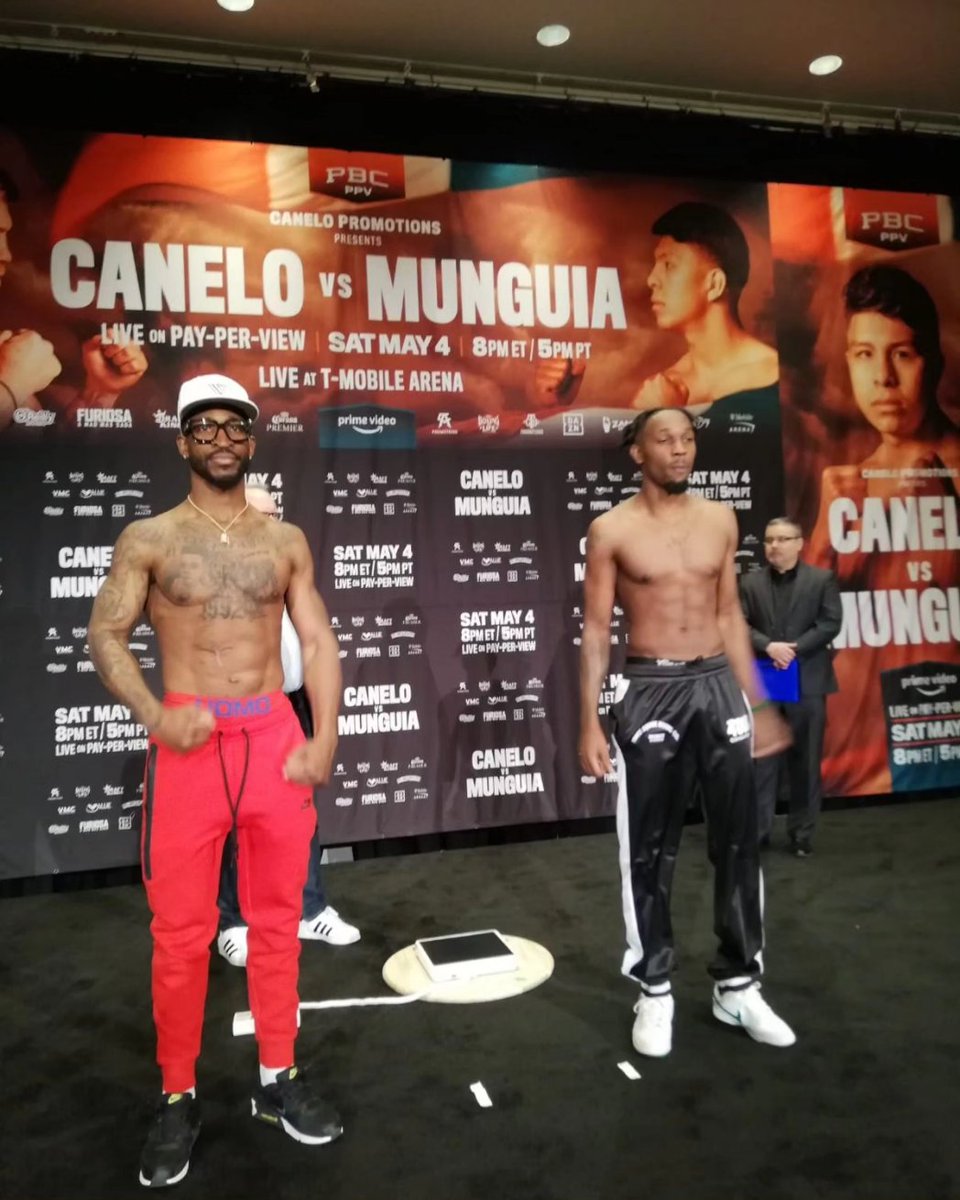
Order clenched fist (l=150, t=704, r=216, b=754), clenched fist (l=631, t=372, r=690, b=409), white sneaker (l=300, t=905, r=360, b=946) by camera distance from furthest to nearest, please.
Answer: clenched fist (l=631, t=372, r=690, b=409), white sneaker (l=300, t=905, r=360, b=946), clenched fist (l=150, t=704, r=216, b=754)

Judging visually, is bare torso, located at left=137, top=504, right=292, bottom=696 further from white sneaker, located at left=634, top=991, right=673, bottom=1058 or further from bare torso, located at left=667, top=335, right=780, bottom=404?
bare torso, located at left=667, top=335, right=780, bottom=404

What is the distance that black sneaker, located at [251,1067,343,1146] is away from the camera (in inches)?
82.0

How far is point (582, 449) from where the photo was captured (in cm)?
474

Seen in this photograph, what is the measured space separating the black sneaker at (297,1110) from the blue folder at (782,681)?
2757mm

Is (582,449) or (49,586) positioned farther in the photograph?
(582,449)

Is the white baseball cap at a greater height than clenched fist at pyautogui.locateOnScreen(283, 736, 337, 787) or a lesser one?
greater

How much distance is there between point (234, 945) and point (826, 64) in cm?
489

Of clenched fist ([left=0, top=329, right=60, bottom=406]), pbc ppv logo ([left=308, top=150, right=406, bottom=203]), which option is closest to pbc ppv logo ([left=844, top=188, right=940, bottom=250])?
pbc ppv logo ([left=308, top=150, right=406, bottom=203])

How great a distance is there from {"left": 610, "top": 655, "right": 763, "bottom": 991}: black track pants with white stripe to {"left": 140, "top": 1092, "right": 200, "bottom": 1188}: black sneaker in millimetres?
1156

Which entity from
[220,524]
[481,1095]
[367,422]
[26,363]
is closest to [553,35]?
[367,422]

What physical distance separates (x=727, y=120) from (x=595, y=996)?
445 centimetres

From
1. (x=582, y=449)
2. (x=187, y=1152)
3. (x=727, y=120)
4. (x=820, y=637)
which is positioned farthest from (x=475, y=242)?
(x=187, y=1152)

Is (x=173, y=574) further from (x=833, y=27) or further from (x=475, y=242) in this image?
(x=833, y=27)

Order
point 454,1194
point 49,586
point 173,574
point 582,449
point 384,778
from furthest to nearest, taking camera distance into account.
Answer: point 582,449, point 384,778, point 49,586, point 173,574, point 454,1194
